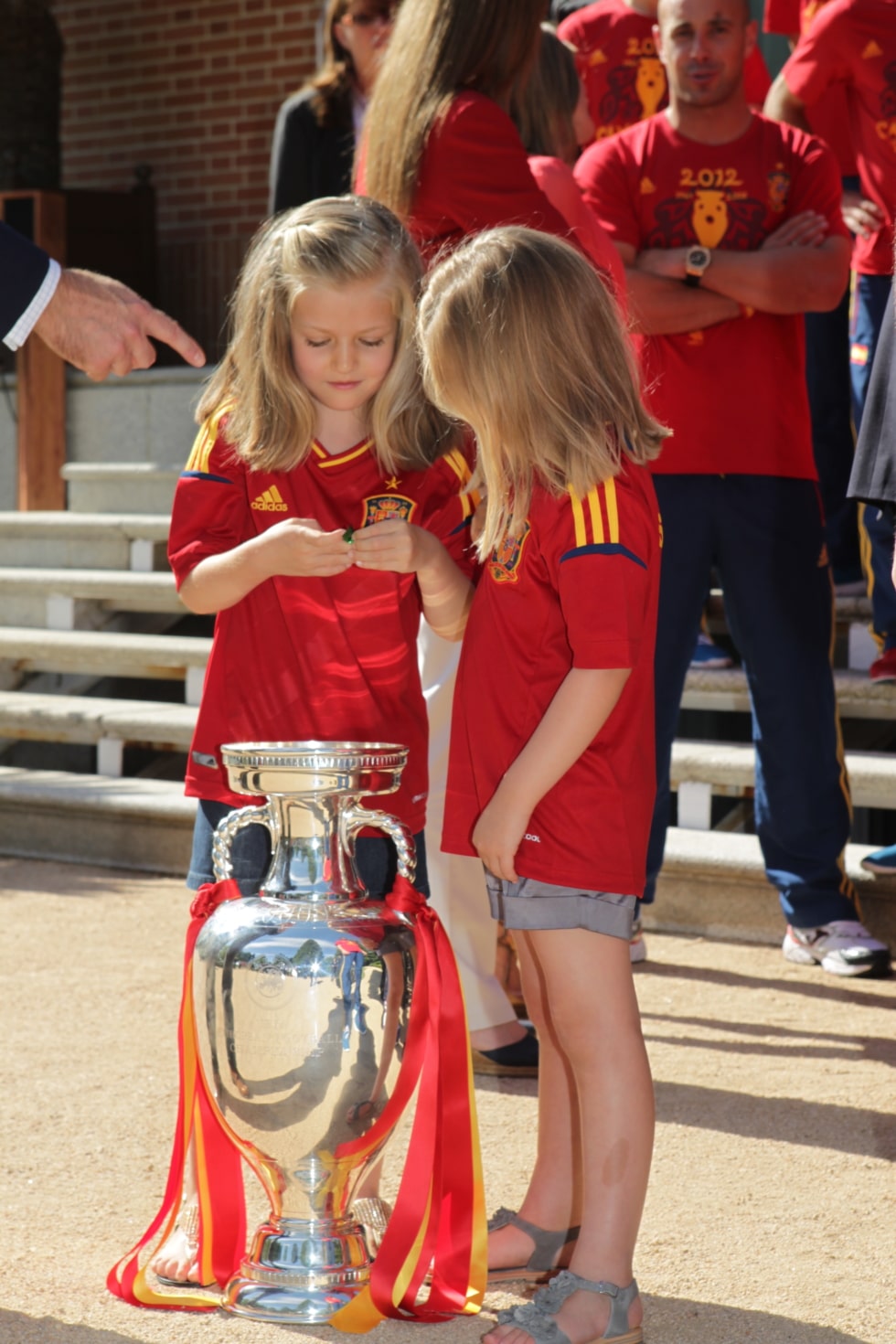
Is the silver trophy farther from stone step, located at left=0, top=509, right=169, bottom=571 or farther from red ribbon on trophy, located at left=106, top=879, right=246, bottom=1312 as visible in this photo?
stone step, located at left=0, top=509, right=169, bottom=571

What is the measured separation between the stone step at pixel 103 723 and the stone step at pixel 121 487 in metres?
1.25

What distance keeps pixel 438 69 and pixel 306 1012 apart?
6.33 ft

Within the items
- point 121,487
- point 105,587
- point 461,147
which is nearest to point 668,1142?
point 461,147

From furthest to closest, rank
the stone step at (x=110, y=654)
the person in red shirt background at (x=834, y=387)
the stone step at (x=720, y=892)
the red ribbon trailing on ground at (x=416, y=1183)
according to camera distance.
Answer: the stone step at (x=110, y=654) → the person in red shirt background at (x=834, y=387) → the stone step at (x=720, y=892) → the red ribbon trailing on ground at (x=416, y=1183)

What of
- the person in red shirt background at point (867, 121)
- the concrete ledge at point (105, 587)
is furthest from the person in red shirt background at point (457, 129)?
the concrete ledge at point (105, 587)

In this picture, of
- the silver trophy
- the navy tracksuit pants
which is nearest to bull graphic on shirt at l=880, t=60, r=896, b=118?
the navy tracksuit pants

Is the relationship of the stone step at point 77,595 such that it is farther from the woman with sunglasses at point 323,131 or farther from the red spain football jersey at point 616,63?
the red spain football jersey at point 616,63

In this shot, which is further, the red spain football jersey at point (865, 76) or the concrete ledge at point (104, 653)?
the concrete ledge at point (104, 653)

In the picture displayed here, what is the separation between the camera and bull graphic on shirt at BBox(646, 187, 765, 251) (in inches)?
157

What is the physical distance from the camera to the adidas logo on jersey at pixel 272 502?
2490 millimetres

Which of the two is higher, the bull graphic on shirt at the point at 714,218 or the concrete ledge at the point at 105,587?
the bull graphic on shirt at the point at 714,218

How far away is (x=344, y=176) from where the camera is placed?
16.0ft

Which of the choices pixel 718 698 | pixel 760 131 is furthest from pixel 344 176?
pixel 718 698

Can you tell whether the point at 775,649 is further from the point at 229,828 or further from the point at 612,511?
the point at 229,828
